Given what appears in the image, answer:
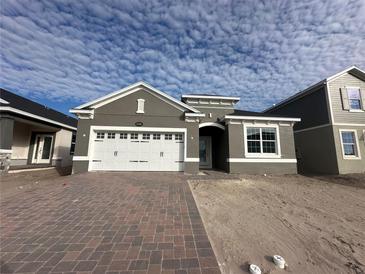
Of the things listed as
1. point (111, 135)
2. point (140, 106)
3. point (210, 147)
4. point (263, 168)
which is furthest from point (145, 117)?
point (263, 168)

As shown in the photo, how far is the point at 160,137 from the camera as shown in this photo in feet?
36.9

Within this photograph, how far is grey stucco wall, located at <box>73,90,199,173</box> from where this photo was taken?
1094 cm

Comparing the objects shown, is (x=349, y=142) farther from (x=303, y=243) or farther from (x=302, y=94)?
(x=303, y=243)

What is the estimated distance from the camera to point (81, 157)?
10.4 metres

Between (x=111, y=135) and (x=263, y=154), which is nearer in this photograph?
(x=111, y=135)

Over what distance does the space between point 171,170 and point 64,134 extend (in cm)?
1101

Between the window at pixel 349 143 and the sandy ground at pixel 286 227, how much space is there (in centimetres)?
573

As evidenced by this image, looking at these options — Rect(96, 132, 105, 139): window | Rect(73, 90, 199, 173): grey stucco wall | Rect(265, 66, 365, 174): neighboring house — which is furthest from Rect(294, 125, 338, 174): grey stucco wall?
Rect(96, 132, 105, 139): window

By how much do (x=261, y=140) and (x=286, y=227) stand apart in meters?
8.16

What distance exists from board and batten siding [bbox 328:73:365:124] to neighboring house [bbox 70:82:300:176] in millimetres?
3393

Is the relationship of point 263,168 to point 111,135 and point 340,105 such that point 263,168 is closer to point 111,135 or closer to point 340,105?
point 340,105

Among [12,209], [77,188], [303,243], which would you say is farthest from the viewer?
[77,188]

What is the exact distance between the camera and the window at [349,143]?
39.1 feet

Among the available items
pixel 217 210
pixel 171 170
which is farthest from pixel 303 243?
pixel 171 170
